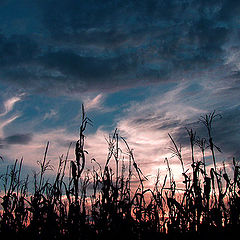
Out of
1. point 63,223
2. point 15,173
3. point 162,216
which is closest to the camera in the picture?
point 63,223

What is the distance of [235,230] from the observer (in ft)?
16.5

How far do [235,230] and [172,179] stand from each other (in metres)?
1.78

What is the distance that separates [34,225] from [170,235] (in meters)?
2.65

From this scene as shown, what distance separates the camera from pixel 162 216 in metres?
5.79

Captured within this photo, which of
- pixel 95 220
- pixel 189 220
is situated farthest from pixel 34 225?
pixel 189 220

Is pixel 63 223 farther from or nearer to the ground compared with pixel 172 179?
nearer to the ground

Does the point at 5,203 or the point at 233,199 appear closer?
the point at 233,199

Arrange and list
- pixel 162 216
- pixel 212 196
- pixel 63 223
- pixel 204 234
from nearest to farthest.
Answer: pixel 204 234 → pixel 63 223 → pixel 162 216 → pixel 212 196

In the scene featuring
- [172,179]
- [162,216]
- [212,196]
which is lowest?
[162,216]

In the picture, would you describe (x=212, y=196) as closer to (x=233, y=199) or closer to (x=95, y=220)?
(x=233, y=199)

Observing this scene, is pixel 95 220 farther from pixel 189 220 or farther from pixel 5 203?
pixel 5 203

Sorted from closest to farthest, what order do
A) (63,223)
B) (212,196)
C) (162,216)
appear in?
(63,223) → (162,216) → (212,196)

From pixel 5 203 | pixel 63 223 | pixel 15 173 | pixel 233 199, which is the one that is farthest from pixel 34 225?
pixel 233 199

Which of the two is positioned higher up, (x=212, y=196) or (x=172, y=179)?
(x=172, y=179)
